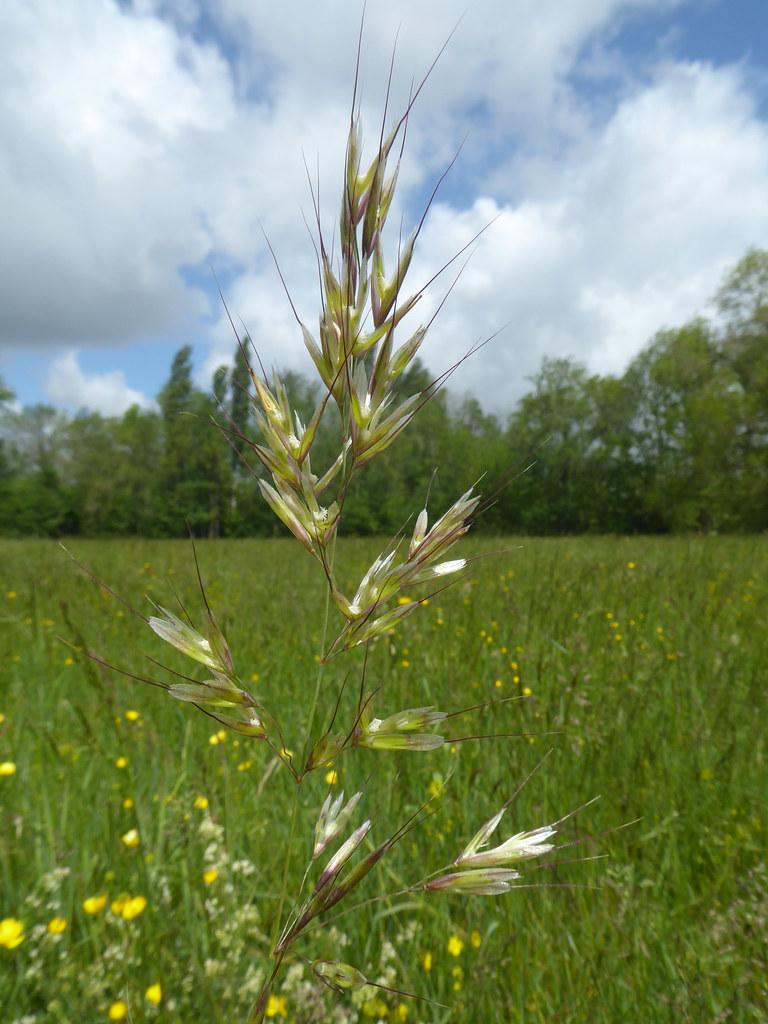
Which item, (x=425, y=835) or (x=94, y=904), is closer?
(x=94, y=904)

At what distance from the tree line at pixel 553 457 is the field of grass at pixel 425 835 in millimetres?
9815

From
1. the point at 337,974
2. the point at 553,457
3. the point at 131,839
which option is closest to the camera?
the point at 337,974

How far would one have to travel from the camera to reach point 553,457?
102 ft

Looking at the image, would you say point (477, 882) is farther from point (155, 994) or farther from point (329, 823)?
point (155, 994)

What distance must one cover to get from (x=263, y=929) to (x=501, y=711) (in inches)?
46.2

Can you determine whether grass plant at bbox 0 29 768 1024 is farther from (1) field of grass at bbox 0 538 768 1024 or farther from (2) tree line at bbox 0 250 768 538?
(2) tree line at bbox 0 250 768 538

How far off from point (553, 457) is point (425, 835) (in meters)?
30.8

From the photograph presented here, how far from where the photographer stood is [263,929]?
157cm

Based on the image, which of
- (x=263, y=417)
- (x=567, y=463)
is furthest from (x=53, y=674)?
(x=567, y=463)

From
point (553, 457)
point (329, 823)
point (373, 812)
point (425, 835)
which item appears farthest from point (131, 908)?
point (553, 457)

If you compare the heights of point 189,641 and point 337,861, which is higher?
point 189,641

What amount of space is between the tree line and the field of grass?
981 centimetres

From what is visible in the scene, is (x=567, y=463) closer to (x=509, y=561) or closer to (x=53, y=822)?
(x=509, y=561)

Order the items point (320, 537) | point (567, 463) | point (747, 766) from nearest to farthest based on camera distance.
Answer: point (320, 537), point (747, 766), point (567, 463)
